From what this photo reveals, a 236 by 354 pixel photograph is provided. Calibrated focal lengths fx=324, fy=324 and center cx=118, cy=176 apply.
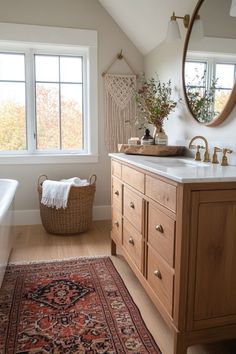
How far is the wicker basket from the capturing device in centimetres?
343

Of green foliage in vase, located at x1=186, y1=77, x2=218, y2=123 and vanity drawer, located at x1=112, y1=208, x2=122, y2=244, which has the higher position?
green foliage in vase, located at x1=186, y1=77, x2=218, y2=123

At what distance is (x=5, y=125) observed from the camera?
3791 mm

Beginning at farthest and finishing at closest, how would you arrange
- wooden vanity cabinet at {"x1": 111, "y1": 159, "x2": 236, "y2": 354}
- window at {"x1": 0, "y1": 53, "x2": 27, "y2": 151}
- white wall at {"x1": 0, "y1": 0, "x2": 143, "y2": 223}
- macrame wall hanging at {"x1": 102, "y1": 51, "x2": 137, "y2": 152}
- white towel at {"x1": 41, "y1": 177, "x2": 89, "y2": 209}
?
1. macrame wall hanging at {"x1": 102, "y1": 51, "x2": 137, "y2": 152}
2. window at {"x1": 0, "y1": 53, "x2": 27, "y2": 151}
3. white wall at {"x1": 0, "y1": 0, "x2": 143, "y2": 223}
4. white towel at {"x1": 41, "y1": 177, "x2": 89, "y2": 209}
5. wooden vanity cabinet at {"x1": 111, "y1": 159, "x2": 236, "y2": 354}

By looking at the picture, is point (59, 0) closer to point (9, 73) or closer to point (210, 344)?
point (9, 73)

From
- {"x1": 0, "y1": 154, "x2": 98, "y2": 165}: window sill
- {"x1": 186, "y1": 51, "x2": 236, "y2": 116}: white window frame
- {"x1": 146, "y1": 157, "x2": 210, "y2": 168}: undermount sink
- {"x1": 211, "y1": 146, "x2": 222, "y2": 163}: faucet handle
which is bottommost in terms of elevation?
{"x1": 0, "y1": 154, "x2": 98, "y2": 165}: window sill

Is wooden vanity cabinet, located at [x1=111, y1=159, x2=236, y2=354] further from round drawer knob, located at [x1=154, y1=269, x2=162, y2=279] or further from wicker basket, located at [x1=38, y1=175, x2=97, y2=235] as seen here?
wicker basket, located at [x1=38, y1=175, x2=97, y2=235]

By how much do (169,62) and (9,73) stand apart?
1.85 metres

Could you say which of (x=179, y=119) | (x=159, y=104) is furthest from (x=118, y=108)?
(x=179, y=119)

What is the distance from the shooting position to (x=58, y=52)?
3.81 metres

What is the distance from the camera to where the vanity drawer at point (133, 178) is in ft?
6.81

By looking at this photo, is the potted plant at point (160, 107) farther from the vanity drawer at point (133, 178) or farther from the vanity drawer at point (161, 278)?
the vanity drawer at point (161, 278)

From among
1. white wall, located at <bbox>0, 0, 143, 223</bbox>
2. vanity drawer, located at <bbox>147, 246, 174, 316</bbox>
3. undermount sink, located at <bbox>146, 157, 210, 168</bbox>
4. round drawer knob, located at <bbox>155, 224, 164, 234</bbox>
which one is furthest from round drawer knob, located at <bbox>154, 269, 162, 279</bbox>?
white wall, located at <bbox>0, 0, 143, 223</bbox>

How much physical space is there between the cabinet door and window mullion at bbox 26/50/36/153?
2.80 m

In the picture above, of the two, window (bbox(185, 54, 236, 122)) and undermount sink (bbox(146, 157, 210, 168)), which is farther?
undermount sink (bbox(146, 157, 210, 168))
